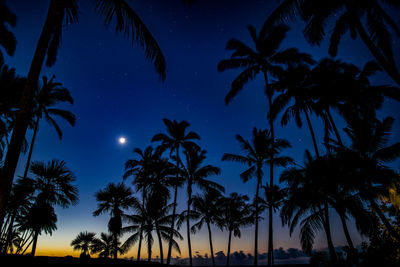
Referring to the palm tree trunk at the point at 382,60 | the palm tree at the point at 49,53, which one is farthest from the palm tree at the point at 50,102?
the palm tree trunk at the point at 382,60

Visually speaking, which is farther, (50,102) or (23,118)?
(50,102)

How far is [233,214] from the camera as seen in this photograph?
26922 mm

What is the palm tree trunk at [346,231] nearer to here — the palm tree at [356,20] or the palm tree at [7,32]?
the palm tree at [356,20]

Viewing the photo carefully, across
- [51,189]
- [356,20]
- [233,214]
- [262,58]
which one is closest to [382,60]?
[356,20]

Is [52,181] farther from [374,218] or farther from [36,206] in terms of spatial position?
[374,218]

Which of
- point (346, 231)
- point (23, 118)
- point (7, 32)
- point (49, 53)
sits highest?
point (7, 32)

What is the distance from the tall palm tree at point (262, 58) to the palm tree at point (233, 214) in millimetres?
A: 17912

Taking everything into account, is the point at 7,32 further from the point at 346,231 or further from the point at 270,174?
the point at 346,231

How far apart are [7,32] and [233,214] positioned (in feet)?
94.8

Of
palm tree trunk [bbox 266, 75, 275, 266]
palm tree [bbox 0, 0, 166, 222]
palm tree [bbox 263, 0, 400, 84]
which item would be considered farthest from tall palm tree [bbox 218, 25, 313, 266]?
palm tree [bbox 0, 0, 166, 222]

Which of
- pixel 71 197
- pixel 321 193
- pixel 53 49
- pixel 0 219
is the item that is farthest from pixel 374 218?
pixel 71 197

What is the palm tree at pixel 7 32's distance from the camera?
35.7 ft

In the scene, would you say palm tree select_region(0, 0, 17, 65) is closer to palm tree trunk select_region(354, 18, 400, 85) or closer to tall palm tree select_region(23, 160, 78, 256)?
tall palm tree select_region(23, 160, 78, 256)

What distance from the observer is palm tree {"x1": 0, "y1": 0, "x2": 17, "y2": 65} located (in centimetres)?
1087
